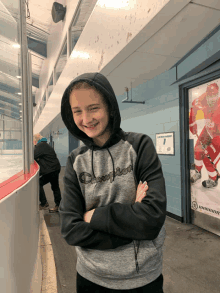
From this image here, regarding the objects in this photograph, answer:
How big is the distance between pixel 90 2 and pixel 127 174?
143 inches

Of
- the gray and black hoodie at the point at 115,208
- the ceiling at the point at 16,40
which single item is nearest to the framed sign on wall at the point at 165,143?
the ceiling at the point at 16,40

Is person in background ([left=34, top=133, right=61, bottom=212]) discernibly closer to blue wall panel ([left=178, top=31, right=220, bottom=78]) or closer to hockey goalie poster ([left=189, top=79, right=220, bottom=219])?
hockey goalie poster ([left=189, top=79, right=220, bottom=219])

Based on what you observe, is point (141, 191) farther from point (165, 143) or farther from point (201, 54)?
point (165, 143)

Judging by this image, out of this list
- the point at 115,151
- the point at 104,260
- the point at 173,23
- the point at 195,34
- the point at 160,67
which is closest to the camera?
the point at 104,260

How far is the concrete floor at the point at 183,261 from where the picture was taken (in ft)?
6.03

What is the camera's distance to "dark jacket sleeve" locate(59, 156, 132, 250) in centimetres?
76

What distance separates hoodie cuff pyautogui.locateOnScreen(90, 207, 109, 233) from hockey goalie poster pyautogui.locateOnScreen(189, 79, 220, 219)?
94.1 inches

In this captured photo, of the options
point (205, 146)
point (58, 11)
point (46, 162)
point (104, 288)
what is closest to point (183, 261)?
point (205, 146)

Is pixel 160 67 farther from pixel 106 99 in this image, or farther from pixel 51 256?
pixel 51 256

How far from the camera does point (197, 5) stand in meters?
1.57

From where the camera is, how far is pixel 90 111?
2.71 ft

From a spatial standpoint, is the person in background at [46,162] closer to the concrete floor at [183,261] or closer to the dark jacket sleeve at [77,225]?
the concrete floor at [183,261]

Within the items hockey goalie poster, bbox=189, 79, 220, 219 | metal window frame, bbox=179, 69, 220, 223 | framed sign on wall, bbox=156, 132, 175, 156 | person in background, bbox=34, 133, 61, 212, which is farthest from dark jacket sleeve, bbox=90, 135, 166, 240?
person in background, bbox=34, 133, 61, 212

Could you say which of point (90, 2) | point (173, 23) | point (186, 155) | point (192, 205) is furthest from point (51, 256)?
point (90, 2)
